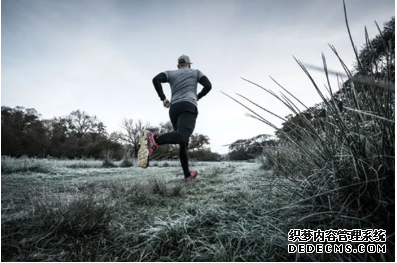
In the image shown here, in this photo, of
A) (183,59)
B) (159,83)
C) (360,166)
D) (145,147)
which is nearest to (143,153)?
(145,147)

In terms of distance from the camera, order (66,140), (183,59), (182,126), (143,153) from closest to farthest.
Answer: (143,153), (182,126), (183,59), (66,140)

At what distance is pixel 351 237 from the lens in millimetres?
781

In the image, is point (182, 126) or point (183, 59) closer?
point (182, 126)

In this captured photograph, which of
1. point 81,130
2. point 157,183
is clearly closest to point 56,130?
point 81,130

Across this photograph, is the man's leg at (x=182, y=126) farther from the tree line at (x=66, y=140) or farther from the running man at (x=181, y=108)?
the tree line at (x=66, y=140)

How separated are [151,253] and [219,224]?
0.37m

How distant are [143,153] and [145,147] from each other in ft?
0.25

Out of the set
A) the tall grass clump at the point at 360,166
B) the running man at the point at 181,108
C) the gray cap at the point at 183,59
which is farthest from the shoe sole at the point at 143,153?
the tall grass clump at the point at 360,166

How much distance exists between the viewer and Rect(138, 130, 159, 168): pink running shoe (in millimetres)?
2605

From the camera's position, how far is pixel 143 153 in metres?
2.67

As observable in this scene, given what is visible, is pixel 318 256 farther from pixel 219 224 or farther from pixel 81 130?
pixel 81 130

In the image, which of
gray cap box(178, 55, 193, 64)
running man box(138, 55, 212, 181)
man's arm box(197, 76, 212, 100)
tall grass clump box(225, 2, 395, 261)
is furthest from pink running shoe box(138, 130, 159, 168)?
tall grass clump box(225, 2, 395, 261)

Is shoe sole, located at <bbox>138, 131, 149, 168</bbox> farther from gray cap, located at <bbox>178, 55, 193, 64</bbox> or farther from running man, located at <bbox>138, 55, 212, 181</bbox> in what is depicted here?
gray cap, located at <bbox>178, 55, 193, 64</bbox>

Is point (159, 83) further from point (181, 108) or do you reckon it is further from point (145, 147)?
point (145, 147)
